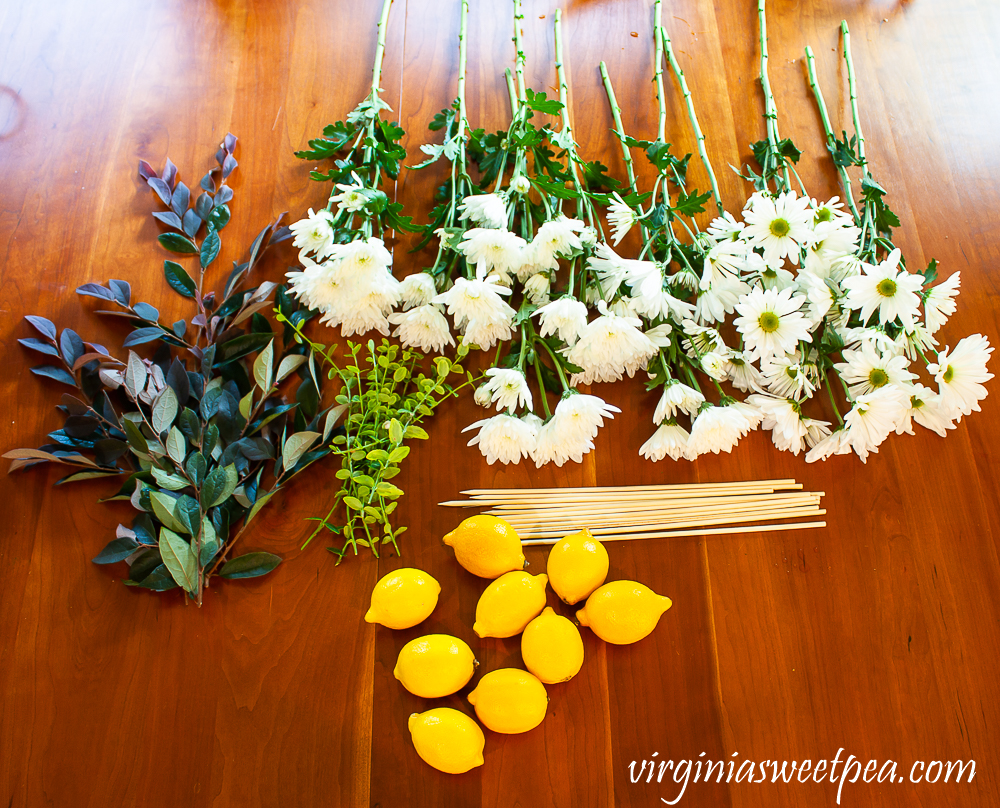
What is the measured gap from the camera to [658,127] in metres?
1.14

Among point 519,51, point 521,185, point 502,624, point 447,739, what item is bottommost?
point 447,739

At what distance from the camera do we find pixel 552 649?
74 centimetres

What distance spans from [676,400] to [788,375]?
162mm

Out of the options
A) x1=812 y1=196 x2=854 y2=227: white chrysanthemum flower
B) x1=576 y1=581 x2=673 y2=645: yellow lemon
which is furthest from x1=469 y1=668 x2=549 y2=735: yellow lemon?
x1=812 y1=196 x2=854 y2=227: white chrysanthemum flower

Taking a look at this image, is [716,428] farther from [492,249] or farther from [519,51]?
[519,51]

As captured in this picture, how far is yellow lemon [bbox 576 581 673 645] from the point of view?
30.0 inches

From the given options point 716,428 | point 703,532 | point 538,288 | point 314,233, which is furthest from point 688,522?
point 314,233

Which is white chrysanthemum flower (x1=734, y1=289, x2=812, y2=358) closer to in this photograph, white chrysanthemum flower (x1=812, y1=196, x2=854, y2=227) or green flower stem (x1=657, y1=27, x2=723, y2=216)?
white chrysanthemum flower (x1=812, y1=196, x2=854, y2=227)

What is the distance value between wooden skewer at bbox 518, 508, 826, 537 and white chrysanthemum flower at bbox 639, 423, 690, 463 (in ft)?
0.30

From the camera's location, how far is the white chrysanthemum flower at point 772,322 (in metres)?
0.79

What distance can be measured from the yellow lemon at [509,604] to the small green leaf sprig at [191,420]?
0.92 ft

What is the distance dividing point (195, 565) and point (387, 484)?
0.26 metres

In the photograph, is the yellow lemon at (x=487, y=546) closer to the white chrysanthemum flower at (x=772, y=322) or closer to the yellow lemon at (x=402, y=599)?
the yellow lemon at (x=402, y=599)

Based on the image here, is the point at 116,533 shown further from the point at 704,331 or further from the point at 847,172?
the point at 847,172
